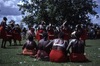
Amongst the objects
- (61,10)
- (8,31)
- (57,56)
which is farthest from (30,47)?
(61,10)

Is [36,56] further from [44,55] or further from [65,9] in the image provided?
[65,9]

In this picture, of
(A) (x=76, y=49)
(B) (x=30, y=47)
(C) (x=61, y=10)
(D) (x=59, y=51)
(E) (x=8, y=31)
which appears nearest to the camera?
(D) (x=59, y=51)

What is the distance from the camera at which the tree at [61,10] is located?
64.9 metres

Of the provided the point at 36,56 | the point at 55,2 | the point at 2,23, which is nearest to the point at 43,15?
the point at 55,2

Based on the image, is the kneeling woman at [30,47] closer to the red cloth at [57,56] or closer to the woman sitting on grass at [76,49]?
the red cloth at [57,56]

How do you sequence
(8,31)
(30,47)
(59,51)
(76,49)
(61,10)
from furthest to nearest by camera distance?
(61,10) < (8,31) < (30,47) < (76,49) < (59,51)

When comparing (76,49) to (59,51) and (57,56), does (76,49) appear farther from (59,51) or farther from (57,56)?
(57,56)

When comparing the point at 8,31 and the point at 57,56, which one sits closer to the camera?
the point at 57,56

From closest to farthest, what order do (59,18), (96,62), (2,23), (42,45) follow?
(96,62) → (42,45) → (2,23) → (59,18)

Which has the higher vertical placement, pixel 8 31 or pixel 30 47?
pixel 8 31

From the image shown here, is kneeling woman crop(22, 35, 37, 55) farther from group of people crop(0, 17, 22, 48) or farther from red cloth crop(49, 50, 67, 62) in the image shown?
group of people crop(0, 17, 22, 48)

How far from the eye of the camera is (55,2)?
65.4 meters

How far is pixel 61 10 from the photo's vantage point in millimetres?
64938

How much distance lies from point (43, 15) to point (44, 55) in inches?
1949
